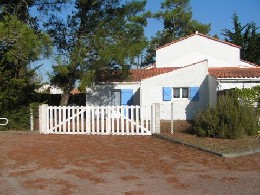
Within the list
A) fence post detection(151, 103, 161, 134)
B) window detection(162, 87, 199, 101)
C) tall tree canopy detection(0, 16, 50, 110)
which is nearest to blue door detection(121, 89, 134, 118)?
window detection(162, 87, 199, 101)

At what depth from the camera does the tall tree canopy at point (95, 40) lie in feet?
70.7

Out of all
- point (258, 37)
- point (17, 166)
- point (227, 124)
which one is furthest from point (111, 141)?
point (258, 37)

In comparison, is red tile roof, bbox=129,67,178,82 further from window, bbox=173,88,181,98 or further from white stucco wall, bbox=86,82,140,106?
window, bbox=173,88,181,98

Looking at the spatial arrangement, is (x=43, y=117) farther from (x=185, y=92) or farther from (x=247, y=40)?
(x=247, y=40)

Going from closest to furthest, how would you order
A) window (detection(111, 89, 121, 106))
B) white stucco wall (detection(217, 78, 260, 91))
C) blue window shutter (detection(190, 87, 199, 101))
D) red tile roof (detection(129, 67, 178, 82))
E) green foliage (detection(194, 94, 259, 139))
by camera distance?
green foliage (detection(194, 94, 259, 139)) < white stucco wall (detection(217, 78, 260, 91)) < blue window shutter (detection(190, 87, 199, 101)) < window (detection(111, 89, 121, 106)) < red tile roof (detection(129, 67, 178, 82))

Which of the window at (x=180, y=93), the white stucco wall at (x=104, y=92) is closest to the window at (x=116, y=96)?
the white stucco wall at (x=104, y=92)

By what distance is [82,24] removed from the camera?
23781 millimetres

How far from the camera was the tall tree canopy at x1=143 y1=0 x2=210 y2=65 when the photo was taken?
167ft

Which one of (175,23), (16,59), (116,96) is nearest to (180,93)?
(116,96)

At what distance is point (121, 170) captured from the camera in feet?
28.1

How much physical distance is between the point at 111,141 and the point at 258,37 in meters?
37.7

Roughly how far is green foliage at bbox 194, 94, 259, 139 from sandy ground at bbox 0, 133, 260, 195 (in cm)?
201

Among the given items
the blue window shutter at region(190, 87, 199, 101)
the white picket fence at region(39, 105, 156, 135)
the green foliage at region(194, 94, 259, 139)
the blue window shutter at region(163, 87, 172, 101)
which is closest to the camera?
Answer: the green foliage at region(194, 94, 259, 139)

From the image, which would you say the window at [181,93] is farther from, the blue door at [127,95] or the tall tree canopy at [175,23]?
the tall tree canopy at [175,23]
